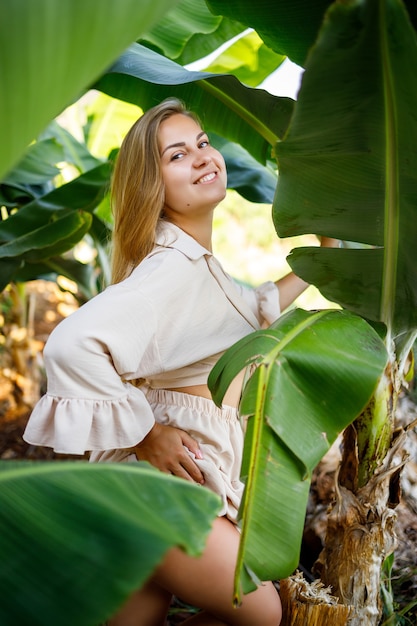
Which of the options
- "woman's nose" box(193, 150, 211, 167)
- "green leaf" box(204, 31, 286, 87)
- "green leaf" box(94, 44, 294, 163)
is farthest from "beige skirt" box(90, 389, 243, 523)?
"green leaf" box(204, 31, 286, 87)

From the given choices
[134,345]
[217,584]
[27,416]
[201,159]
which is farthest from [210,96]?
[27,416]

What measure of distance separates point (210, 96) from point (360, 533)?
3.40ft

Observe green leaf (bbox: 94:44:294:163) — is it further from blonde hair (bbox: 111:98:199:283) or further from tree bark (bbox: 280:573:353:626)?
tree bark (bbox: 280:573:353:626)

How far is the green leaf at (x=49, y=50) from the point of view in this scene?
49 cm

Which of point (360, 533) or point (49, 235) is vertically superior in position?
point (49, 235)

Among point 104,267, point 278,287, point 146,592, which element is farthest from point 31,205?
point 146,592

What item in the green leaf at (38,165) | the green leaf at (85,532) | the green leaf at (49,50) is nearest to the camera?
the green leaf at (49,50)

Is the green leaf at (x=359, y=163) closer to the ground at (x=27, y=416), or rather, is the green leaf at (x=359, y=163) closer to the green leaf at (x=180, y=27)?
the ground at (x=27, y=416)

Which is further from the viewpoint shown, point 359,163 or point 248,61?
point 248,61

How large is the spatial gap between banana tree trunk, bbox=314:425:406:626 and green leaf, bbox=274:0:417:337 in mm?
237

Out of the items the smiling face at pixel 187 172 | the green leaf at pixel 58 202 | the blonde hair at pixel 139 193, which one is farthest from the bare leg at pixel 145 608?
the green leaf at pixel 58 202

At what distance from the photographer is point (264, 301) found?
5.29ft

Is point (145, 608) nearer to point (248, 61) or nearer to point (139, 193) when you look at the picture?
point (139, 193)

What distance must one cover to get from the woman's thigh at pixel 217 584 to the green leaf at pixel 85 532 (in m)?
0.34
